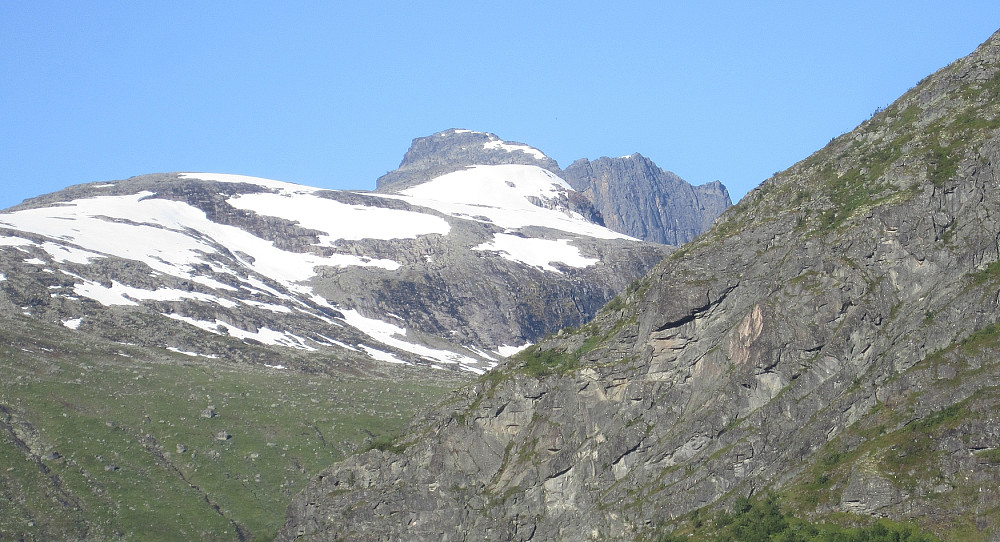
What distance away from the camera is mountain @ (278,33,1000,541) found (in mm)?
84062

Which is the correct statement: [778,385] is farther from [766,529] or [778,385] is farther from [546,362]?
[546,362]

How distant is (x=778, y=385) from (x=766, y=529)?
16435 millimetres

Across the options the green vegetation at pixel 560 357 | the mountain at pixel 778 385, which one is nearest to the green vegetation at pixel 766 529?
the mountain at pixel 778 385

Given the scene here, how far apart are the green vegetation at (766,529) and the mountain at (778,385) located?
742 mm

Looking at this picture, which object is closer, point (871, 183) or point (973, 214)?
point (973, 214)

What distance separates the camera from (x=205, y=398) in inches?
7707

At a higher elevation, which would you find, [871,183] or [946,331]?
[871,183]

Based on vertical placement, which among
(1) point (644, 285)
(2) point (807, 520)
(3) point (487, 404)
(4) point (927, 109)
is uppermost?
(4) point (927, 109)

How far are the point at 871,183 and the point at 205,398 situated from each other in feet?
419

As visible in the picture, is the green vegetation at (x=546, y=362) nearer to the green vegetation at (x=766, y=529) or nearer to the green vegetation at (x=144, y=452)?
the green vegetation at (x=144, y=452)

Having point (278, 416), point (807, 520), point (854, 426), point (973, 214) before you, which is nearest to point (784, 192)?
point (973, 214)

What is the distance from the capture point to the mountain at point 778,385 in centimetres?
8406

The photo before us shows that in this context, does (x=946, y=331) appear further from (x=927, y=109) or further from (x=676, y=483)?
(x=927, y=109)

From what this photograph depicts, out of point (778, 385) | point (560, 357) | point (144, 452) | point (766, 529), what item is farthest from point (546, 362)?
point (144, 452)
